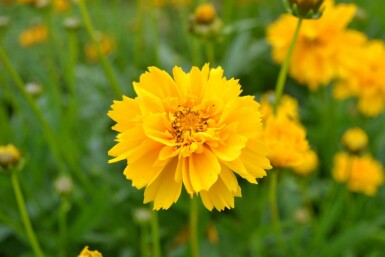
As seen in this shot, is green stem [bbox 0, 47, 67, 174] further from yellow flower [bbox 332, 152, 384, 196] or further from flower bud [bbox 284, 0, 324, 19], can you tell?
yellow flower [bbox 332, 152, 384, 196]

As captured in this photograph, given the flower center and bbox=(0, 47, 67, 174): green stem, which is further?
bbox=(0, 47, 67, 174): green stem

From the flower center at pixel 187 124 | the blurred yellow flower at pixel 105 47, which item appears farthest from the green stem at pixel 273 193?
the blurred yellow flower at pixel 105 47

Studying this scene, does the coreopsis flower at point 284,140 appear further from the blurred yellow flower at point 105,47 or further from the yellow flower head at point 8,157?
the blurred yellow flower at point 105,47

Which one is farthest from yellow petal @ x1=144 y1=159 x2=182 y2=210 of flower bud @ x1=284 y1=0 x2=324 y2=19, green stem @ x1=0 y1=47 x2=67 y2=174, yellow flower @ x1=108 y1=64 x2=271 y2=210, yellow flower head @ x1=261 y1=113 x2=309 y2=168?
green stem @ x1=0 y1=47 x2=67 y2=174

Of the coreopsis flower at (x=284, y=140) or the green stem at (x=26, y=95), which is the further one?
the green stem at (x=26, y=95)

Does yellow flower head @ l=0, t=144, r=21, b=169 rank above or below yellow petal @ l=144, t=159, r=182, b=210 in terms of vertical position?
above

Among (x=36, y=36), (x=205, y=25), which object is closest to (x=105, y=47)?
(x=36, y=36)

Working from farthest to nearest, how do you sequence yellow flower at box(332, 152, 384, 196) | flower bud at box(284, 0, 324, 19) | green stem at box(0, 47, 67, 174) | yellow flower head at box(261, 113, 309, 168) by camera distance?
yellow flower at box(332, 152, 384, 196) < green stem at box(0, 47, 67, 174) < yellow flower head at box(261, 113, 309, 168) < flower bud at box(284, 0, 324, 19)

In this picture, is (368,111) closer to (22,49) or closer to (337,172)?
(337,172)
